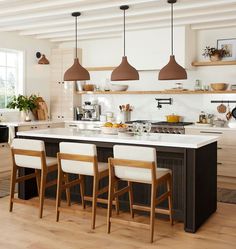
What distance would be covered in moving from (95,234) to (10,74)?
16.8ft

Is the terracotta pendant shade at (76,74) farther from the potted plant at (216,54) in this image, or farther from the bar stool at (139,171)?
the potted plant at (216,54)

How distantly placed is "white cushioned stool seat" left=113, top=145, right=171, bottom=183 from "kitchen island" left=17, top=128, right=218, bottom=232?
291 millimetres

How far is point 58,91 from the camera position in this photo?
8.78 meters

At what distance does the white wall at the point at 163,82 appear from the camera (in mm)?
7270

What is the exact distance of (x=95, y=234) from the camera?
399 cm

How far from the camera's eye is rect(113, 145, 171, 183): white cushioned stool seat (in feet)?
12.6

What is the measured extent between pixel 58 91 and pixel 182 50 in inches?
123

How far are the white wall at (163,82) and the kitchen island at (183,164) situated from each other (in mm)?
2883

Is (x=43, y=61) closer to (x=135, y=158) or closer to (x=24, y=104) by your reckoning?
(x=24, y=104)

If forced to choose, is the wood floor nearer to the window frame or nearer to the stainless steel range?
the stainless steel range

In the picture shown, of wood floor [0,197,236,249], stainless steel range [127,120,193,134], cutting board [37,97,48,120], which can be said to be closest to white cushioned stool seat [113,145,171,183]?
wood floor [0,197,236,249]

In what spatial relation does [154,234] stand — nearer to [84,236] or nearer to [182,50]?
[84,236]

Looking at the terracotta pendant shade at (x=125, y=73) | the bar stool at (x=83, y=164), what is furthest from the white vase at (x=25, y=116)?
the bar stool at (x=83, y=164)

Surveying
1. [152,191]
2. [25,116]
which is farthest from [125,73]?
[25,116]
